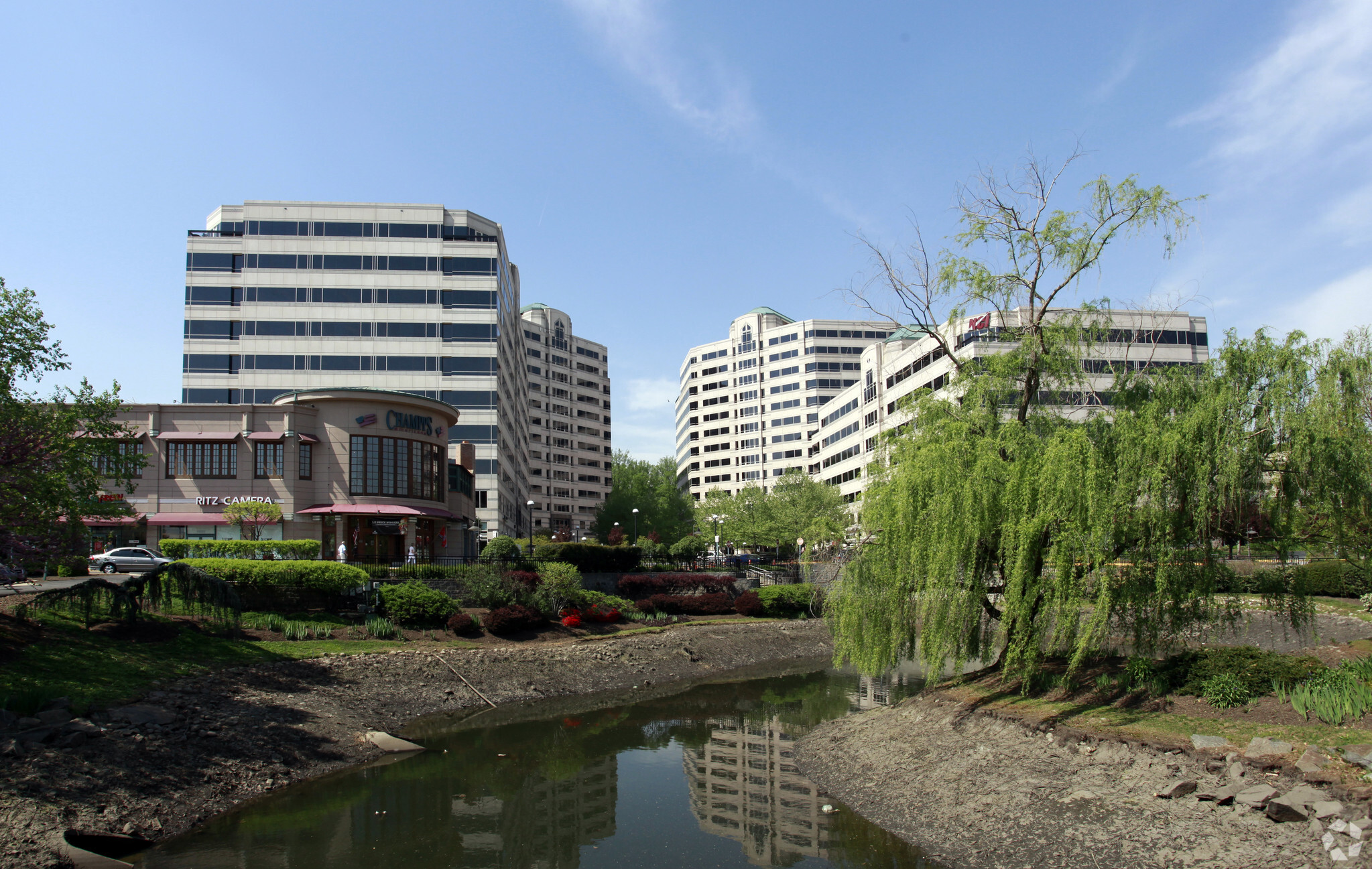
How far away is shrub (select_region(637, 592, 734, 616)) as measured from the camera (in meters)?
44.6

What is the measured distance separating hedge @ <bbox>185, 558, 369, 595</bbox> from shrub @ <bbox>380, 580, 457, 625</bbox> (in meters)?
1.64

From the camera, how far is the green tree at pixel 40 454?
18.1m

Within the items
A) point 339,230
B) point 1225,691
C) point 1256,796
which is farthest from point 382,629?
point 339,230

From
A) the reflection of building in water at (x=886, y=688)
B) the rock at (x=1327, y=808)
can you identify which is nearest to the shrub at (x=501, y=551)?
the reflection of building in water at (x=886, y=688)

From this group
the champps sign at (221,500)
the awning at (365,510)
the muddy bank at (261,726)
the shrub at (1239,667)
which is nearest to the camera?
the muddy bank at (261,726)

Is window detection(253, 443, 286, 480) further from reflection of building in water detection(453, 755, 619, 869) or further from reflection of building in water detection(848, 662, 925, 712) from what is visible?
reflection of building in water detection(848, 662, 925, 712)

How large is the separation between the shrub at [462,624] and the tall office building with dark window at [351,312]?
3436 cm

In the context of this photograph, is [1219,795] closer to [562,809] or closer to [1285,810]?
[1285,810]

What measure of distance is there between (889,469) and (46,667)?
71.3ft

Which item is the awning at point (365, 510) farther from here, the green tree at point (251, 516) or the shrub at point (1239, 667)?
the shrub at point (1239, 667)

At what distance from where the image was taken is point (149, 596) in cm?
2625

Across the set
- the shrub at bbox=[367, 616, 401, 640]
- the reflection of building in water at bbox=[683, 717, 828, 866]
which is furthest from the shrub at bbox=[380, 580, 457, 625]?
the reflection of building in water at bbox=[683, 717, 828, 866]

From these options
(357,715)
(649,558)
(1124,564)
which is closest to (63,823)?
(357,715)

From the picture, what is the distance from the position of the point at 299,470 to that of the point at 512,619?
17157 mm
